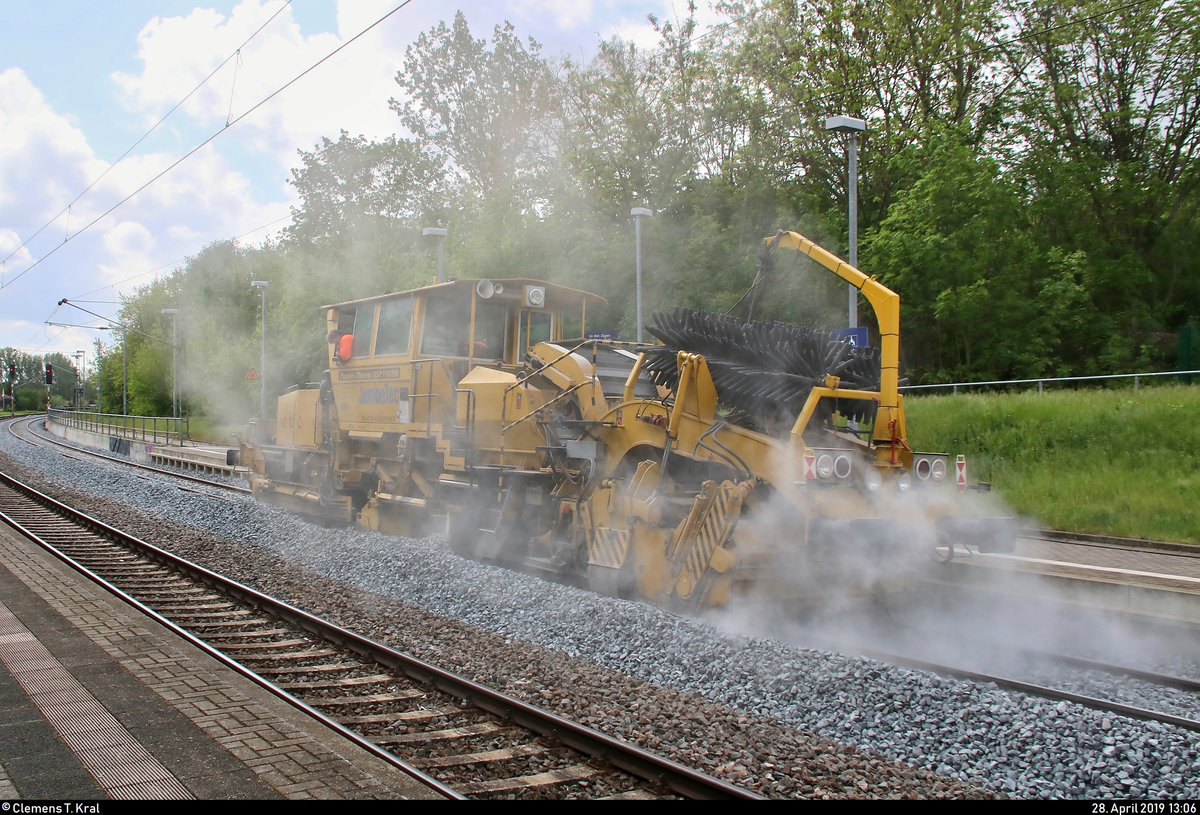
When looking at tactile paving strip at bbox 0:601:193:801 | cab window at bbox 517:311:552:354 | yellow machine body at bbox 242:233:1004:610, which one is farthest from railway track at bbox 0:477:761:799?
cab window at bbox 517:311:552:354

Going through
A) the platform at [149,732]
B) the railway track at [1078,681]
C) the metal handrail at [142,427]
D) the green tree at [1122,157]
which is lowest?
the railway track at [1078,681]

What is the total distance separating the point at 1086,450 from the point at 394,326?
1173 centimetres

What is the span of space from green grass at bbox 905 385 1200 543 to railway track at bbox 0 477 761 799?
1065 centimetres

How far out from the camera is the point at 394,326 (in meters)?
11.6

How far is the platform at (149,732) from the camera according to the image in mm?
4004

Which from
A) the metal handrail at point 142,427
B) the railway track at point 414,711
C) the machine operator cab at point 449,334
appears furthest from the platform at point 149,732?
the metal handrail at point 142,427

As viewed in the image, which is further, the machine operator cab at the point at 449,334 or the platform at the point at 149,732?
the machine operator cab at the point at 449,334

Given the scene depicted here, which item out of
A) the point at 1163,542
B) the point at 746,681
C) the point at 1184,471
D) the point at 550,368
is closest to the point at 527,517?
the point at 550,368

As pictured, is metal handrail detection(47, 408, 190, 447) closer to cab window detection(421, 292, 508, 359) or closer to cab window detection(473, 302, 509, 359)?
cab window detection(421, 292, 508, 359)

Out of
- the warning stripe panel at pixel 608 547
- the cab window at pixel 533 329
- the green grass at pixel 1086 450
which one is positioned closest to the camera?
the warning stripe panel at pixel 608 547

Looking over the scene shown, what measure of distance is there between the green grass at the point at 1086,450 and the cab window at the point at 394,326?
980 centimetres

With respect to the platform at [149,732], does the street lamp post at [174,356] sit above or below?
above

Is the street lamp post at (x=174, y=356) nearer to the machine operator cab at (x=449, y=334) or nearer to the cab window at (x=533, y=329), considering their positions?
the machine operator cab at (x=449, y=334)

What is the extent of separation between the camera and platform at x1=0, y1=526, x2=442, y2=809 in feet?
13.1
